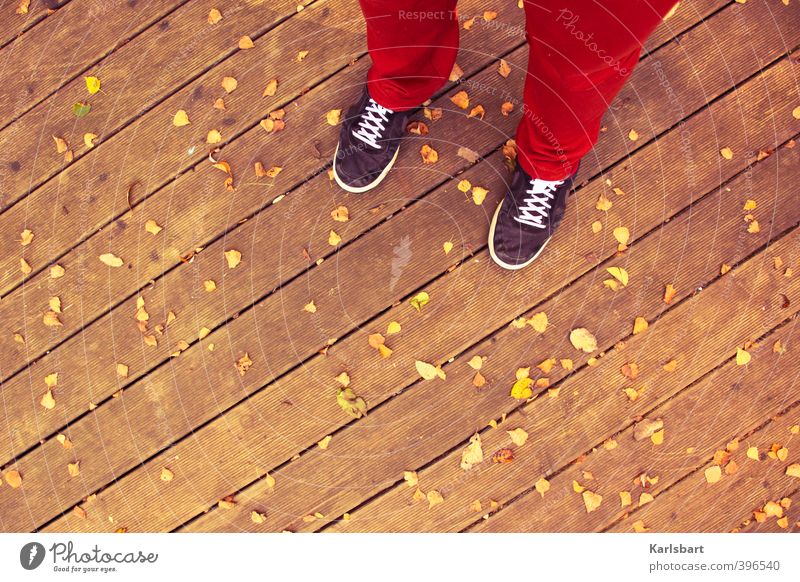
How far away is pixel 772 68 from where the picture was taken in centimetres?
193

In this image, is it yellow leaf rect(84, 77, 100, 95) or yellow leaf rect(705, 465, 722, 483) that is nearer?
yellow leaf rect(705, 465, 722, 483)

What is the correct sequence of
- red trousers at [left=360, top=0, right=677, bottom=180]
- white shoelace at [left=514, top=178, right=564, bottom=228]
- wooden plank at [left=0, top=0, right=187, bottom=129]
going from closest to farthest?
red trousers at [left=360, top=0, right=677, bottom=180] → white shoelace at [left=514, top=178, right=564, bottom=228] → wooden plank at [left=0, top=0, right=187, bottom=129]

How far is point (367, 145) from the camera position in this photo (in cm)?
187

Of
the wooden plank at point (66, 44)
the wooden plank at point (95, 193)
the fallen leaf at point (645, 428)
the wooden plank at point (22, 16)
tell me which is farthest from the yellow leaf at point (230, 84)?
the fallen leaf at point (645, 428)

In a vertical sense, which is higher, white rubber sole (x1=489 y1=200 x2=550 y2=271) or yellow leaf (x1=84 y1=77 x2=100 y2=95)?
yellow leaf (x1=84 y1=77 x2=100 y2=95)

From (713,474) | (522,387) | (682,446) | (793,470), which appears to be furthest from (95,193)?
(793,470)

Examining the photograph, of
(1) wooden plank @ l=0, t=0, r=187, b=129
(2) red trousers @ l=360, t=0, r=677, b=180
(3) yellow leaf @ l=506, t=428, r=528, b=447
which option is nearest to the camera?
(2) red trousers @ l=360, t=0, r=677, b=180

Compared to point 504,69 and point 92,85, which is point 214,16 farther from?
point 504,69

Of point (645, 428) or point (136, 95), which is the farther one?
point (136, 95)

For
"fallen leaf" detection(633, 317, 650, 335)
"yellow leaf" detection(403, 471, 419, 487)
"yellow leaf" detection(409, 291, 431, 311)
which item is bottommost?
"fallen leaf" detection(633, 317, 650, 335)

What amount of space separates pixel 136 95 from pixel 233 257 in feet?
2.32

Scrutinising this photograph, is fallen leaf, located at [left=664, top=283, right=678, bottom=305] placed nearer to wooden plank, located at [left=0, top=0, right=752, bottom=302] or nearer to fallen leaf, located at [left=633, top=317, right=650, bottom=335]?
fallen leaf, located at [left=633, top=317, right=650, bottom=335]

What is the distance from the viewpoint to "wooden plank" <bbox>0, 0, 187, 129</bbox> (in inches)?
79.2

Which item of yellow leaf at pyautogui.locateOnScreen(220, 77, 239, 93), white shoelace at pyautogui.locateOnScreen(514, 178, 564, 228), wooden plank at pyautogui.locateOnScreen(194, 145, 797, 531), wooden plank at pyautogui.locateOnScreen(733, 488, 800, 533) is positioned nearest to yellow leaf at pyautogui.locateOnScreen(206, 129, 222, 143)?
yellow leaf at pyautogui.locateOnScreen(220, 77, 239, 93)
